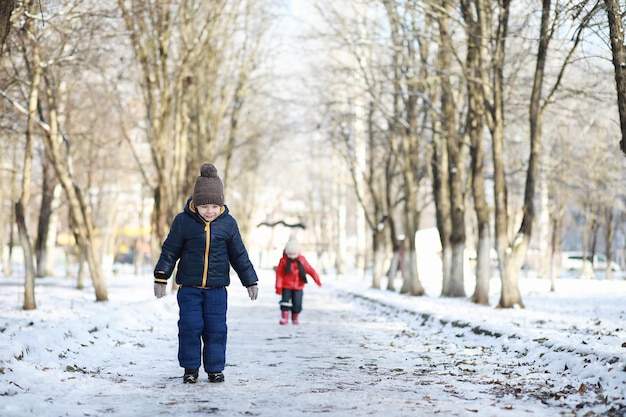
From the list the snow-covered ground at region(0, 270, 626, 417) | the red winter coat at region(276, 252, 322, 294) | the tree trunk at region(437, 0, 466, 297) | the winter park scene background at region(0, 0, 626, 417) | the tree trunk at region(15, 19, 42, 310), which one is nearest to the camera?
the snow-covered ground at region(0, 270, 626, 417)

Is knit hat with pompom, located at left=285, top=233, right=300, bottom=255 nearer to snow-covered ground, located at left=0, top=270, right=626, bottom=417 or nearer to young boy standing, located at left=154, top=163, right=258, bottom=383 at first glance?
snow-covered ground, located at left=0, top=270, right=626, bottom=417

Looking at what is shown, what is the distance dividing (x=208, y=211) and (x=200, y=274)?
0.58m

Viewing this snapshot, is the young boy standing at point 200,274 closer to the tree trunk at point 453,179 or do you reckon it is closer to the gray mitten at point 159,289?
→ the gray mitten at point 159,289

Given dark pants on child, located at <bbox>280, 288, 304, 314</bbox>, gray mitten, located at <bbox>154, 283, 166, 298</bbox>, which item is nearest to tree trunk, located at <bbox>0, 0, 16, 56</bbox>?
gray mitten, located at <bbox>154, 283, 166, 298</bbox>

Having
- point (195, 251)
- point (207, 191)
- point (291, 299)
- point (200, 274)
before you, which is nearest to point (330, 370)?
point (200, 274)

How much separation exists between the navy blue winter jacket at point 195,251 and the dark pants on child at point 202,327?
11cm

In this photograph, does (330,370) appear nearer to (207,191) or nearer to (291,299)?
(207,191)

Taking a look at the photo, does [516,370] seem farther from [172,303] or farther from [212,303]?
[172,303]

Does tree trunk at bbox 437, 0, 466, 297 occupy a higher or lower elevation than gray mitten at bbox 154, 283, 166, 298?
higher

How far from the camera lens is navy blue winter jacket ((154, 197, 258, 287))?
7.94 metres

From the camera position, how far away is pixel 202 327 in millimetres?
8047

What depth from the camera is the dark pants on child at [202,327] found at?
7.89m

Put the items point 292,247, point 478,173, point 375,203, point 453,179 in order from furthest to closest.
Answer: point 375,203
point 453,179
point 478,173
point 292,247

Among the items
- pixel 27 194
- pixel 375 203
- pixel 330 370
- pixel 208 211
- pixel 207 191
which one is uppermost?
pixel 375 203
